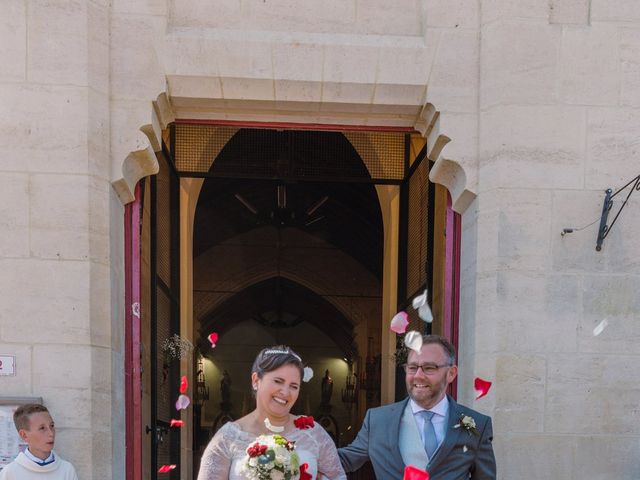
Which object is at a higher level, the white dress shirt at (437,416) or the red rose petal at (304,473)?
the white dress shirt at (437,416)

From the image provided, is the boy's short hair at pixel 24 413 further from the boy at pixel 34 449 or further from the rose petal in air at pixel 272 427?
the rose petal in air at pixel 272 427

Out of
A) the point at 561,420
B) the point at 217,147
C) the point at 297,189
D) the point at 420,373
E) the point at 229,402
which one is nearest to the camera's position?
the point at 420,373

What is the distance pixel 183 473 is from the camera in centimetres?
741

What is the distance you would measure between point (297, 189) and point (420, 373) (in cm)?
735

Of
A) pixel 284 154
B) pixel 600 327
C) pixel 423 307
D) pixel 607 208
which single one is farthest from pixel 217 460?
pixel 284 154

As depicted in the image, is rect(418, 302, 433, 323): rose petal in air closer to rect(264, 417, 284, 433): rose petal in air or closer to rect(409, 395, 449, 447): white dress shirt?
rect(409, 395, 449, 447): white dress shirt

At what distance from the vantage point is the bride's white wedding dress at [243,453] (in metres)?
3.03

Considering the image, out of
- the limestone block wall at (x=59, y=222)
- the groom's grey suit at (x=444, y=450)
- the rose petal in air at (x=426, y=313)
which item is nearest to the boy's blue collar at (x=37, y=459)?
the limestone block wall at (x=59, y=222)

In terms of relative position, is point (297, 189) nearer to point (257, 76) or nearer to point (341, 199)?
point (341, 199)

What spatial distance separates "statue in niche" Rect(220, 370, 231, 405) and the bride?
14.7m

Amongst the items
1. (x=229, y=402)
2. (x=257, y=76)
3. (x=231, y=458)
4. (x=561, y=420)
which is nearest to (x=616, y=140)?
(x=561, y=420)

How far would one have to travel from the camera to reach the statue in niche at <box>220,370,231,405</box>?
57.6 ft

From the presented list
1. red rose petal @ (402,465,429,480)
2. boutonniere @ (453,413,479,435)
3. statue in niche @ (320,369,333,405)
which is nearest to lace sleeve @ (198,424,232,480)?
red rose petal @ (402,465,429,480)

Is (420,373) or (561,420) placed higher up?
(420,373)
